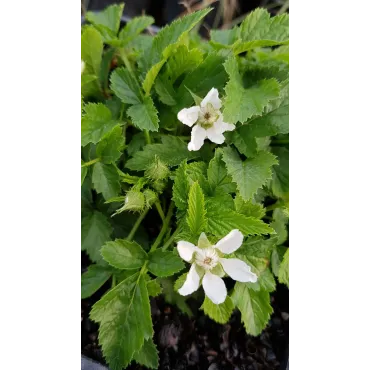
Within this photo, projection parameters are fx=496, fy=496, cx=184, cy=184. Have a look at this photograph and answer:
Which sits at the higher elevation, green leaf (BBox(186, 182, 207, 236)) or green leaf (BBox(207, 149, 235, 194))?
green leaf (BBox(186, 182, 207, 236))

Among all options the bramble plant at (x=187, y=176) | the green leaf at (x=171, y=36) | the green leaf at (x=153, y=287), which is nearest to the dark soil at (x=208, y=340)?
the bramble plant at (x=187, y=176)

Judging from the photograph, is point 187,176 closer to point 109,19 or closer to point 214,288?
point 214,288

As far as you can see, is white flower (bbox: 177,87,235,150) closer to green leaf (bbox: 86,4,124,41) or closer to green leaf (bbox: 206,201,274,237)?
green leaf (bbox: 206,201,274,237)

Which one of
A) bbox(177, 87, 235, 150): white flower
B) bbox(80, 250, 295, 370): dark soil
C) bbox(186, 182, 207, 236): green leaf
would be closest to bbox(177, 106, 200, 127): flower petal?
bbox(177, 87, 235, 150): white flower

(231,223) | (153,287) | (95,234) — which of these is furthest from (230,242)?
(95,234)

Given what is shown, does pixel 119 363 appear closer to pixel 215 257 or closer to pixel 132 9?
pixel 215 257

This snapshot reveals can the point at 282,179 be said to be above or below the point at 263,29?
below
